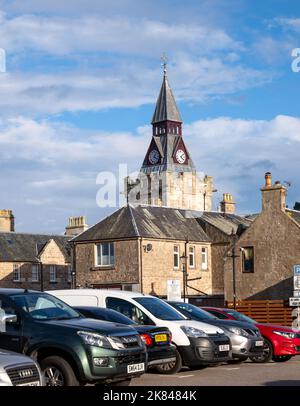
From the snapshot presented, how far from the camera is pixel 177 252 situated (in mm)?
50031

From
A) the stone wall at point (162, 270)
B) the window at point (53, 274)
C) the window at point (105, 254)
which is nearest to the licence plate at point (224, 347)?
the stone wall at point (162, 270)

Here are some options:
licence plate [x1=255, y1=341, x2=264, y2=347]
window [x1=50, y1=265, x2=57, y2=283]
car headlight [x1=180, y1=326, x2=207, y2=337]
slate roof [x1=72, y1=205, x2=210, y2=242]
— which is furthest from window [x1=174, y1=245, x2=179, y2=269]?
car headlight [x1=180, y1=326, x2=207, y2=337]

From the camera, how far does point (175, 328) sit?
17.5 metres

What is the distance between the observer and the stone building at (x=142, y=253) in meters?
47.4

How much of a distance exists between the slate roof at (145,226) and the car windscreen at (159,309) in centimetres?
2855

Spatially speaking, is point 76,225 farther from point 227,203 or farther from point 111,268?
point 111,268

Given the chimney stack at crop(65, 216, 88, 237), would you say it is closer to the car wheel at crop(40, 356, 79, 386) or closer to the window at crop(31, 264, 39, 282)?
the window at crop(31, 264, 39, 282)

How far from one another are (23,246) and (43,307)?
2011 inches

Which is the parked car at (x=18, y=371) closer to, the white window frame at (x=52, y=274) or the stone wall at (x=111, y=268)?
the stone wall at (x=111, y=268)

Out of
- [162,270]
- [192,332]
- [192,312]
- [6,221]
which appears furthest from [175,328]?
[6,221]

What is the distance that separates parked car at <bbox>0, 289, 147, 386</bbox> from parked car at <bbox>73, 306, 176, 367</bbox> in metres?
1.91

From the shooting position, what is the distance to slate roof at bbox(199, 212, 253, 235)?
5391cm
